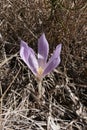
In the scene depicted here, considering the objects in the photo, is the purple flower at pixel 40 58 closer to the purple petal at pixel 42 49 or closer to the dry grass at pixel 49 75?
the purple petal at pixel 42 49

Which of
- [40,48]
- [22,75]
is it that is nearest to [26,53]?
[40,48]

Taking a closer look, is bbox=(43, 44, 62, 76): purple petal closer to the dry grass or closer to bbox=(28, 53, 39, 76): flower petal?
bbox=(28, 53, 39, 76): flower petal

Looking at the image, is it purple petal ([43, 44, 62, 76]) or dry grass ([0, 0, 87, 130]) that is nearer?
purple petal ([43, 44, 62, 76])

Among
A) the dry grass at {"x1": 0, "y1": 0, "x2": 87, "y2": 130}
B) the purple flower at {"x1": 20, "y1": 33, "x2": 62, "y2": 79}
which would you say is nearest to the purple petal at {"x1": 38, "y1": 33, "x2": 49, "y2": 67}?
the purple flower at {"x1": 20, "y1": 33, "x2": 62, "y2": 79}

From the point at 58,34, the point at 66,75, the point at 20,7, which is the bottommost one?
the point at 66,75

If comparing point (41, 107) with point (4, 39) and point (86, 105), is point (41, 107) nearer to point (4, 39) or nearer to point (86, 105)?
point (86, 105)

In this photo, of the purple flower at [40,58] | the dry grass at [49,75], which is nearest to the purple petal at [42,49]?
the purple flower at [40,58]
